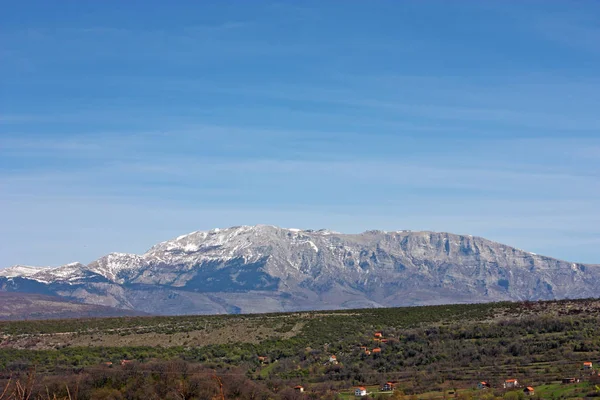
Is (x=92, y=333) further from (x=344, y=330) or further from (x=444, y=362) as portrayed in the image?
(x=444, y=362)

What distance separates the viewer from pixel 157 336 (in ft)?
283

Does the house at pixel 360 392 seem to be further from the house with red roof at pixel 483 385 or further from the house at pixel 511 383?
the house at pixel 511 383

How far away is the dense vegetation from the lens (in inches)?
2122

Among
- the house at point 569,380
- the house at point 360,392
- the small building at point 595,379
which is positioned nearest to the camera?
the small building at point 595,379

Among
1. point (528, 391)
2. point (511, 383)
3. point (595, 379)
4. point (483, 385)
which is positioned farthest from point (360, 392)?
point (595, 379)

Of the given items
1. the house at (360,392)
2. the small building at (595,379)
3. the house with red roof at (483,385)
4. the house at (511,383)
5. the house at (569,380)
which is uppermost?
the small building at (595,379)

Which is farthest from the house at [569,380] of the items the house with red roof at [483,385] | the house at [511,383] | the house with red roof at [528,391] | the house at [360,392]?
the house at [360,392]

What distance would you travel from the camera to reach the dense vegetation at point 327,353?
5391 cm

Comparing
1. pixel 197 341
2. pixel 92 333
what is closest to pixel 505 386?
pixel 197 341

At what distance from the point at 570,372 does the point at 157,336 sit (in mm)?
44849

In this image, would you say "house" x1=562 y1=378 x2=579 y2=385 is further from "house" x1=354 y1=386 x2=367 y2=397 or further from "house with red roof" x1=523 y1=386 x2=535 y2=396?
"house" x1=354 y1=386 x2=367 y2=397

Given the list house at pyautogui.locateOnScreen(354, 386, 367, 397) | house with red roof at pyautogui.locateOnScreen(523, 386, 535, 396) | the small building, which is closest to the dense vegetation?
house with red roof at pyautogui.locateOnScreen(523, 386, 535, 396)

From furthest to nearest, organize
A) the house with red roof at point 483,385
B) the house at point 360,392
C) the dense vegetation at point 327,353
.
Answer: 1. the house at point 360,392
2. the house with red roof at point 483,385
3. the dense vegetation at point 327,353

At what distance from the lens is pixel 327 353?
2884 inches
